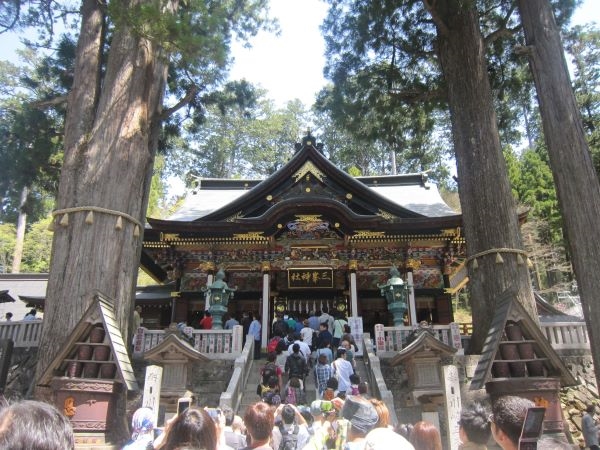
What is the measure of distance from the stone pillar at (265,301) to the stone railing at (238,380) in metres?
2.74

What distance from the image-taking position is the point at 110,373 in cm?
538

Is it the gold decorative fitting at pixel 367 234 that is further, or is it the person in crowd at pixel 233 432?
the gold decorative fitting at pixel 367 234

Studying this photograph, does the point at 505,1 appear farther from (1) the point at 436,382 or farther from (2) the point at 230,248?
(2) the point at 230,248

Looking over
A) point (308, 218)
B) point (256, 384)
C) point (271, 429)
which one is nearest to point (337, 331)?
point (256, 384)

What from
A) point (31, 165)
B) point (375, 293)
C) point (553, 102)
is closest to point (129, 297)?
point (31, 165)

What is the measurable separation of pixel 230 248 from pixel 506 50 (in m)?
9.22

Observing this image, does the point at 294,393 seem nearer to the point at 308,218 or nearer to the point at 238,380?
the point at 238,380

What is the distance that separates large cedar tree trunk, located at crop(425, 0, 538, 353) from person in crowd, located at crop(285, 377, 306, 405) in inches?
123

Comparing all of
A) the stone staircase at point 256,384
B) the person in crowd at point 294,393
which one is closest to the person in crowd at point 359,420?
the person in crowd at point 294,393

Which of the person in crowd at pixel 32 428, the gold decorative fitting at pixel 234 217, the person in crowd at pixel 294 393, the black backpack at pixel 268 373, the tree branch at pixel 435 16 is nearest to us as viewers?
the person in crowd at pixel 32 428

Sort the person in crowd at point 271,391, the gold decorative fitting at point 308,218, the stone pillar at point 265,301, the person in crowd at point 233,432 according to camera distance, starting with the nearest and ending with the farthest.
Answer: the person in crowd at point 233,432 → the person in crowd at point 271,391 → the stone pillar at point 265,301 → the gold decorative fitting at point 308,218

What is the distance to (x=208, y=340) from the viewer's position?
9883 mm

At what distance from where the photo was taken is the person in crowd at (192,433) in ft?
6.87

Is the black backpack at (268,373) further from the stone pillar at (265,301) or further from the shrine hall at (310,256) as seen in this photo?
the shrine hall at (310,256)
